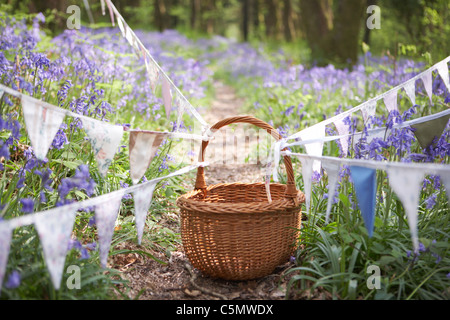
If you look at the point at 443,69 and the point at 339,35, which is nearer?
the point at 443,69

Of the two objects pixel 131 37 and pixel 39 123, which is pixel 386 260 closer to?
pixel 39 123

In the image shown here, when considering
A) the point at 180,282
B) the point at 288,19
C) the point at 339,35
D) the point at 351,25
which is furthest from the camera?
the point at 288,19

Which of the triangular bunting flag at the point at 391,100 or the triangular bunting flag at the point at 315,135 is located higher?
the triangular bunting flag at the point at 391,100

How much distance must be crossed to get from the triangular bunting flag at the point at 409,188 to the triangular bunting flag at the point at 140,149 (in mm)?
1329

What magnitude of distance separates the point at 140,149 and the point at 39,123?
1.90ft

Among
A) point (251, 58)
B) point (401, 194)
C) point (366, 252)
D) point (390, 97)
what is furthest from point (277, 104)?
point (251, 58)

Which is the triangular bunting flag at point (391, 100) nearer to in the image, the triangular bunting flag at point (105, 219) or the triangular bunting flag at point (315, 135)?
the triangular bunting flag at point (315, 135)

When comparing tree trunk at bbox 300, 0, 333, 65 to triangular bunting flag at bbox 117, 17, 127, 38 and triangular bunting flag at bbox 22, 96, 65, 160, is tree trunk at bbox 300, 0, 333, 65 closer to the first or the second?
triangular bunting flag at bbox 117, 17, 127, 38

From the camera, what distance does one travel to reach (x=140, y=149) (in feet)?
7.97

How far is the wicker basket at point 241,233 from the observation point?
2.46 meters

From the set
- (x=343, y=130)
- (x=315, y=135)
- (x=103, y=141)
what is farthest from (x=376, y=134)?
(x=103, y=141)

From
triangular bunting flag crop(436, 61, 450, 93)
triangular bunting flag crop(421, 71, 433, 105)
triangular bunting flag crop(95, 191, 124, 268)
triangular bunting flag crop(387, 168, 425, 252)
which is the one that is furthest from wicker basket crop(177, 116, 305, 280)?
triangular bunting flag crop(436, 61, 450, 93)

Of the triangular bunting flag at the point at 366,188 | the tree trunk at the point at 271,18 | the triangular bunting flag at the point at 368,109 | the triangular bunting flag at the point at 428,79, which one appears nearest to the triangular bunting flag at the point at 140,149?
the triangular bunting flag at the point at 366,188

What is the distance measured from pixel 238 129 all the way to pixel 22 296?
5.02 meters
